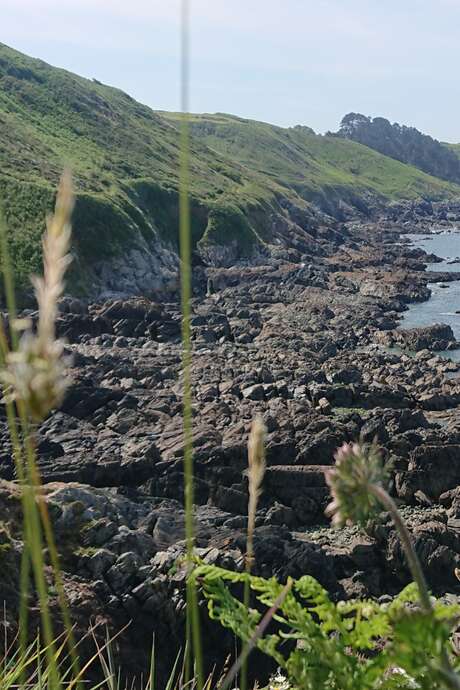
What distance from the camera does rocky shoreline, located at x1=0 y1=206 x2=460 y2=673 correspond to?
51.7 ft

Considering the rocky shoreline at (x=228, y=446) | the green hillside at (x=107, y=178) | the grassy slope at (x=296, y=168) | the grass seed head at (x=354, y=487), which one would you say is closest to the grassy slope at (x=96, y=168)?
the green hillside at (x=107, y=178)

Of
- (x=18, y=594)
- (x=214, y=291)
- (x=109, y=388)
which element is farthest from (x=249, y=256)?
(x=18, y=594)

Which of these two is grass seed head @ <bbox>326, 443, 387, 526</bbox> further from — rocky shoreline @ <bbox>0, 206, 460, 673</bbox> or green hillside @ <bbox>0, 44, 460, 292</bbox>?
green hillside @ <bbox>0, 44, 460, 292</bbox>

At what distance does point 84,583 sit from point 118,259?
49.9 m

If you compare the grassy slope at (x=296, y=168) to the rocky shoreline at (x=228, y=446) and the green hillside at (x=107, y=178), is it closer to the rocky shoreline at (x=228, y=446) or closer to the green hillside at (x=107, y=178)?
the green hillside at (x=107, y=178)

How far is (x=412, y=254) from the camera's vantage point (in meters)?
97.1

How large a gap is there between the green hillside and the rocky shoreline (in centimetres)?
1164

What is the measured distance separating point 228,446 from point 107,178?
57357 mm

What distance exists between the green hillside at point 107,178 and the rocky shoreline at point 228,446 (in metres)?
11.6

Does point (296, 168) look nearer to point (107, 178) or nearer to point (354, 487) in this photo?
point (107, 178)

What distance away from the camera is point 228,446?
90.1 feet

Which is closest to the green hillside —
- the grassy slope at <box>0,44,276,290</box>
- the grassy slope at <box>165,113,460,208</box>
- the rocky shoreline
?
the grassy slope at <box>0,44,276,290</box>

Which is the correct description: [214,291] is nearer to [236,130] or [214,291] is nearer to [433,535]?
[433,535]

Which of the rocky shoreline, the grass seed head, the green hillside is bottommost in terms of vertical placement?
the rocky shoreline
